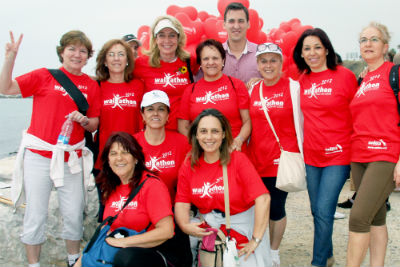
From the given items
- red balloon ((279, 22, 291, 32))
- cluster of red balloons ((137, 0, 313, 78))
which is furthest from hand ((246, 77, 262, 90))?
red balloon ((279, 22, 291, 32))

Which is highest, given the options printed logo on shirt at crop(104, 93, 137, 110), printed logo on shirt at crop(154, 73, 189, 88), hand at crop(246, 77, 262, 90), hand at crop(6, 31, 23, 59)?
hand at crop(6, 31, 23, 59)

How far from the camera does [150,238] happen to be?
104 inches

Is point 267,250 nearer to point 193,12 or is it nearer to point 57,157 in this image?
point 57,157

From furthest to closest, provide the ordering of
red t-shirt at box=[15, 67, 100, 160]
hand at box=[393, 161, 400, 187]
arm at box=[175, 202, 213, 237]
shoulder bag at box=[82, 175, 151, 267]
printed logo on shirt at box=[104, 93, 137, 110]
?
printed logo on shirt at box=[104, 93, 137, 110], red t-shirt at box=[15, 67, 100, 160], arm at box=[175, 202, 213, 237], hand at box=[393, 161, 400, 187], shoulder bag at box=[82, 175, 151, 267]

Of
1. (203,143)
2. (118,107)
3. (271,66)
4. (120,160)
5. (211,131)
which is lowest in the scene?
(120,160)

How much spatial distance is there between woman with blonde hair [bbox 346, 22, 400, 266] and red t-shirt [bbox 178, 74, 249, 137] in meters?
1.08

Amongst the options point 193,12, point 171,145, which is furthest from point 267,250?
point 193,12

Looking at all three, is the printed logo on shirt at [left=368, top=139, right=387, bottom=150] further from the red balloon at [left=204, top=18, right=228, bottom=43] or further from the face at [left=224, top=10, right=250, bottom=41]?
the red balloon at [left=204, top=18, right=228, bottom=43]

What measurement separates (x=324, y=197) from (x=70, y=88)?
2651mm

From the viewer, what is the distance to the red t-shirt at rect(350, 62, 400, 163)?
285cm

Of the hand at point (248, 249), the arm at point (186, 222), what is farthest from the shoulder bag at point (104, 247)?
the hand at point (248, 249)

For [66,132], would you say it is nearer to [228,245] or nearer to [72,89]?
[72,89]

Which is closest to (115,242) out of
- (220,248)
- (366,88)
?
(220,248)

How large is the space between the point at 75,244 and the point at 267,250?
1.93 m
